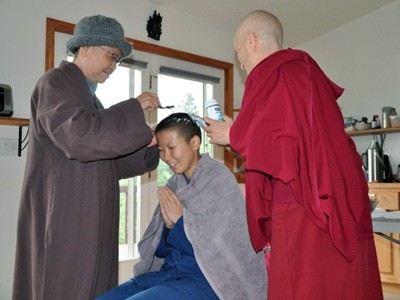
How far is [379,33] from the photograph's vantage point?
4.94 m

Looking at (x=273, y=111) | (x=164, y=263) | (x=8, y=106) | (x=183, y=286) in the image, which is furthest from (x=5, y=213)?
(x=273, y=111)

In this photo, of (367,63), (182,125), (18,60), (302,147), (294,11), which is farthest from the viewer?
(367,63)

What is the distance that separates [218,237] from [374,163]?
3500 mm

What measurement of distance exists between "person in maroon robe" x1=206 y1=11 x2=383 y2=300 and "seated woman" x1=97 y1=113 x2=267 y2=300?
0.19m

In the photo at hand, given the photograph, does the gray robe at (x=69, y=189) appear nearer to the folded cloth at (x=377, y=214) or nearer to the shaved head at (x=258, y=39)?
the shaved head at (x=258, y=39)

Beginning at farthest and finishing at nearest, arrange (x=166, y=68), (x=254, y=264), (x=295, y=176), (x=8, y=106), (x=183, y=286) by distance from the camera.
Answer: (x=166, y=68)
(x=8, y=106)
(x=254, y=264)
(x=183, y=286)
(x=295, y=176)

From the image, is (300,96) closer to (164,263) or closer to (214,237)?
(214,237)

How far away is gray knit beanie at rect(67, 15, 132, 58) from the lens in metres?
1.66

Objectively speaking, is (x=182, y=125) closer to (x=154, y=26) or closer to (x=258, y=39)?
(x=258, y=39)

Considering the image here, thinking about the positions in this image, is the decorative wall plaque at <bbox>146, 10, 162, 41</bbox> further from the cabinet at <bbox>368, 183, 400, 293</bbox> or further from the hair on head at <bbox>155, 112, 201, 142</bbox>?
the cabinet at <bbox>368, 183, 400, 293</bbox>

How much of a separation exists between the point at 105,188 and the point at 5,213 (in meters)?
1.70

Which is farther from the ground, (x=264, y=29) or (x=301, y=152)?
(x=264, y=29)

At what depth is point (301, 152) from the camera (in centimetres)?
138

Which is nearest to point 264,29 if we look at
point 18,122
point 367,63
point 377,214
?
point 377,214
